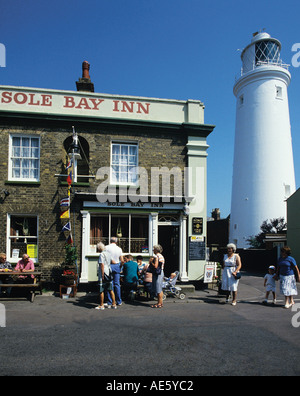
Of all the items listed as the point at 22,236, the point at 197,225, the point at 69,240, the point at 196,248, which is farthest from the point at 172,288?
the point at 22,236

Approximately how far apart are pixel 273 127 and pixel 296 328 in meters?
21.4

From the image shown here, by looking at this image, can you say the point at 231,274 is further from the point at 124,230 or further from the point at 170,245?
the point at 124,230

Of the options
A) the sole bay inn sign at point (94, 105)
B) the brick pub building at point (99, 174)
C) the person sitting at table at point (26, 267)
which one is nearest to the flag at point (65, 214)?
the brick pub building at point (99, 174)

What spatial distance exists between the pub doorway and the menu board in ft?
2.28

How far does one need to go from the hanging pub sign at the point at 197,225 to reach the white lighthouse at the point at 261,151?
49.3ft

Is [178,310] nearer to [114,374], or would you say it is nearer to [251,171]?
[114,374]

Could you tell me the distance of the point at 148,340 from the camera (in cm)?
557

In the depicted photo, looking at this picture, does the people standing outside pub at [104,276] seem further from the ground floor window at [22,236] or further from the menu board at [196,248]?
the menu board at [196,248]

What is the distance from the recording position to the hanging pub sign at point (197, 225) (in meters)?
11.6

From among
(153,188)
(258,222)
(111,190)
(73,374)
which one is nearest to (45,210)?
(111,190)

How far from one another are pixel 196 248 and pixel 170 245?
141 centimetres

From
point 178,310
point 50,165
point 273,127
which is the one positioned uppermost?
point 273,127
